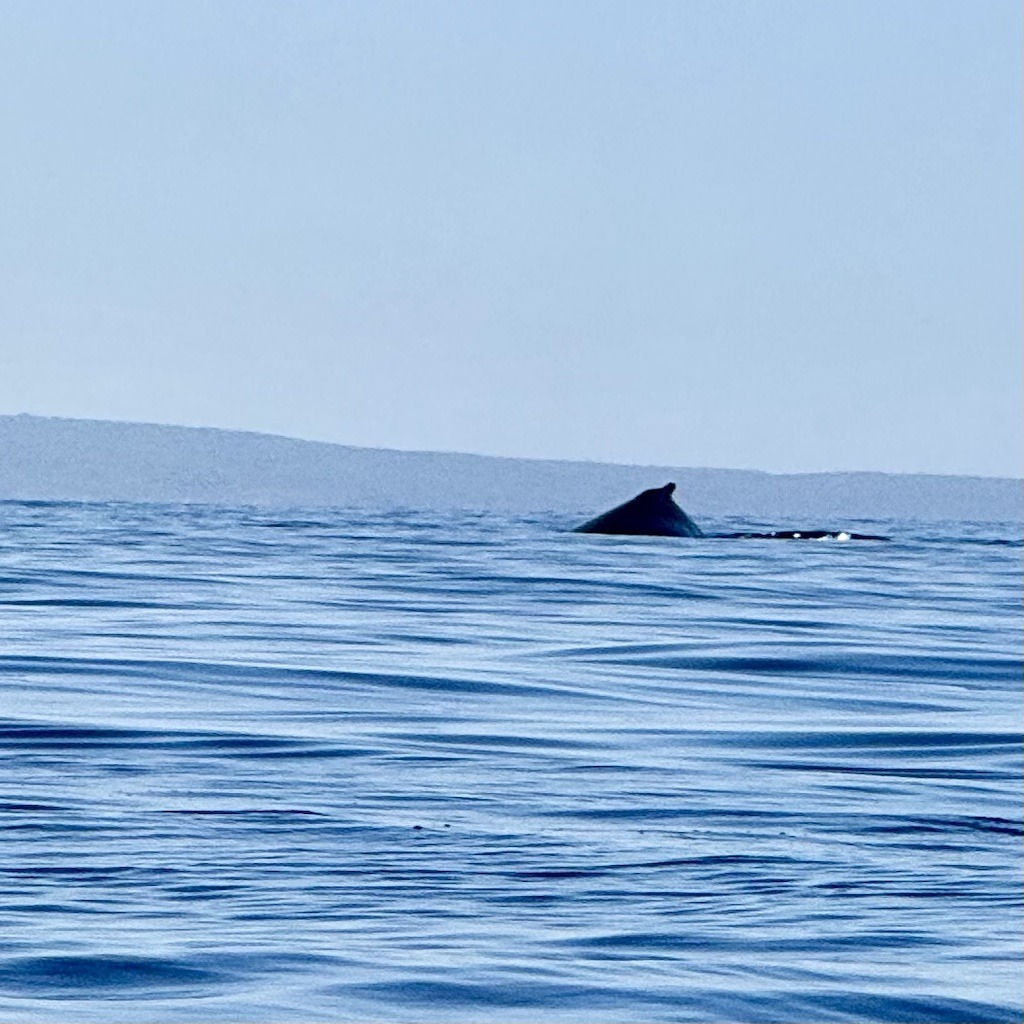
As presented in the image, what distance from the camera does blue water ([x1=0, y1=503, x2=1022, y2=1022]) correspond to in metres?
6.14

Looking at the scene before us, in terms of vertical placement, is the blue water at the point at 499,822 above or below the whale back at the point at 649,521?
below

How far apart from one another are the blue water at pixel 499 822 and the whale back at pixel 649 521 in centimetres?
3065

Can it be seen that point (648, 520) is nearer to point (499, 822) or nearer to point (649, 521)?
point (649, 521)

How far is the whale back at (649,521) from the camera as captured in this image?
52.0 m

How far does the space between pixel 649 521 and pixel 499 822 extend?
143ft

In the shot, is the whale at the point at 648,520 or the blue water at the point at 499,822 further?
the whale at the point at 648,520

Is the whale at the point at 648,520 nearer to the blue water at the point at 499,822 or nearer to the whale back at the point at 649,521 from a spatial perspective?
the whale back at the point at 649,521

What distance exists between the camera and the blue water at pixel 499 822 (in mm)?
6145

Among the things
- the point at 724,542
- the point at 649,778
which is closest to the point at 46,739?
the point at 649,778

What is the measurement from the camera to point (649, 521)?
52219 mm

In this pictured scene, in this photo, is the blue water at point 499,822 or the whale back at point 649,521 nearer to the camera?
the blue water at point 499,822

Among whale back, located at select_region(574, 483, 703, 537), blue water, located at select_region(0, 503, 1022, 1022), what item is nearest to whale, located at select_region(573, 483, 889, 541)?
whale back, located at select_region(574, 483, 703, 537)

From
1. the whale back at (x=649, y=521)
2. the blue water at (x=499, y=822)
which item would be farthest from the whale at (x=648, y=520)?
the blue water at (x=499, y=822)

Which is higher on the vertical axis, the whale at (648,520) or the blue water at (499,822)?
the whale at (648,520)
